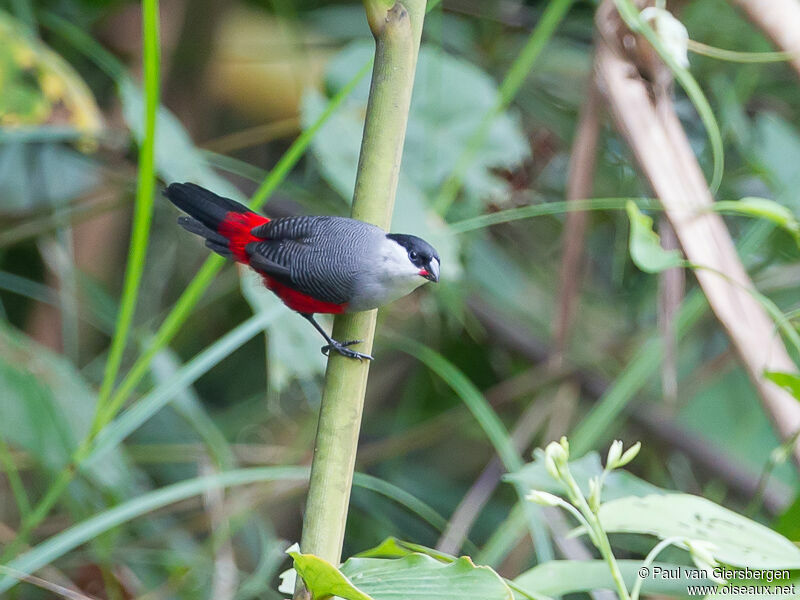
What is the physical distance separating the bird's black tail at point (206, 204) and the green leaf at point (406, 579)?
79 cm

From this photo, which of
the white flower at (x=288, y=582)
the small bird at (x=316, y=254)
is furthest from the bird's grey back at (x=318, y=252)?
the white flower at (x=288, y=582)

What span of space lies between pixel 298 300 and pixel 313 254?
10cm

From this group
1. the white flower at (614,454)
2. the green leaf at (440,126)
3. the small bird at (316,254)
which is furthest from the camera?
the green leaf at (440,126)

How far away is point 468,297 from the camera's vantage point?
104 inches

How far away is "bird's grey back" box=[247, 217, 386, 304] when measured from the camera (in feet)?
3.92

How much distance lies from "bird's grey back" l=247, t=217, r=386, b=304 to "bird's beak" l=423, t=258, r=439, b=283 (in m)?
0.12

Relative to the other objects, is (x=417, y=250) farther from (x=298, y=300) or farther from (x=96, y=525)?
(x=96, y=525)

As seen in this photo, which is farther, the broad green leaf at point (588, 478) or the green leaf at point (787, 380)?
the broad green leaf at point (588, 478)

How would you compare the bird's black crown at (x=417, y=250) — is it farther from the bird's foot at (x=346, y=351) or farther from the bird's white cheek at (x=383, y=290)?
the bird's foot at (x=346, y=351)

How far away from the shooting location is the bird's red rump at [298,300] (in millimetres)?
1288

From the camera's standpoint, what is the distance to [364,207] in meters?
0.83

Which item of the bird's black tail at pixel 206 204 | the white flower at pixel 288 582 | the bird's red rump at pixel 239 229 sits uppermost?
the bird's black tail at pixel 206 204

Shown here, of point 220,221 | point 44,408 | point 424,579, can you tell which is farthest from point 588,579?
point 44,408

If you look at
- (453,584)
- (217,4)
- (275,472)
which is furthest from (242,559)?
(453,584)
